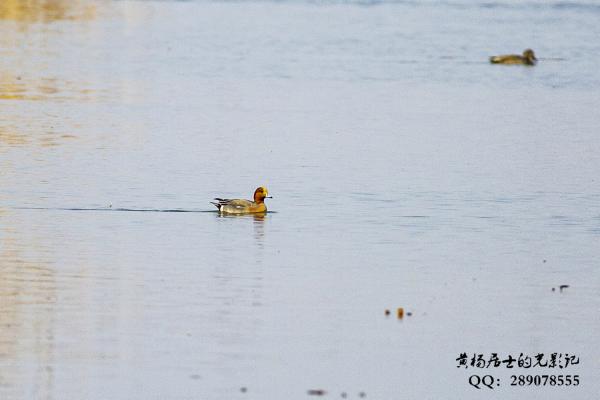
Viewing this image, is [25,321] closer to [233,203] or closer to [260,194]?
[233,203]

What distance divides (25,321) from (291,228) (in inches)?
228

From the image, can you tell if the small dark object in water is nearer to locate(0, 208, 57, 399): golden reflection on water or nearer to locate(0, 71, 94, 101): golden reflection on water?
locate(0, 208, 57, 399): golden reflection on water

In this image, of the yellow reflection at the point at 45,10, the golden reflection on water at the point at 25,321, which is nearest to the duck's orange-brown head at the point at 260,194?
the golden reflection on water at the point at 25,321

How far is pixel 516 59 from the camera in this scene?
4422 cm

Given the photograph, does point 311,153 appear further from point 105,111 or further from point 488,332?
point 488,332

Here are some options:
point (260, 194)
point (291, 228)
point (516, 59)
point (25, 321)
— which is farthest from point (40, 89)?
point (25, 321)

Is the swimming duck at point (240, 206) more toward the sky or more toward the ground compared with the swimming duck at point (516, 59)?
more toward the ground

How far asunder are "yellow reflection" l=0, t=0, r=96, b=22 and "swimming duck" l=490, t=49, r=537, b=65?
23.2 m

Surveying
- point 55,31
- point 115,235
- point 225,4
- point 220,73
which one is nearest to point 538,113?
point 220,73

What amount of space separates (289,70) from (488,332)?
93.3 feet

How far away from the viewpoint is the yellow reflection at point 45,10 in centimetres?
6316

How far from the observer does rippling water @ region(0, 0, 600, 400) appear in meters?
12.1

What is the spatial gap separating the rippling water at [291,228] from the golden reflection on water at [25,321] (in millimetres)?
30

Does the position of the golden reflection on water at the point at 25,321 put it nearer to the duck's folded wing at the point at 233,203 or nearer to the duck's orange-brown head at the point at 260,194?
the duck's folded wing at the point at 233,203
